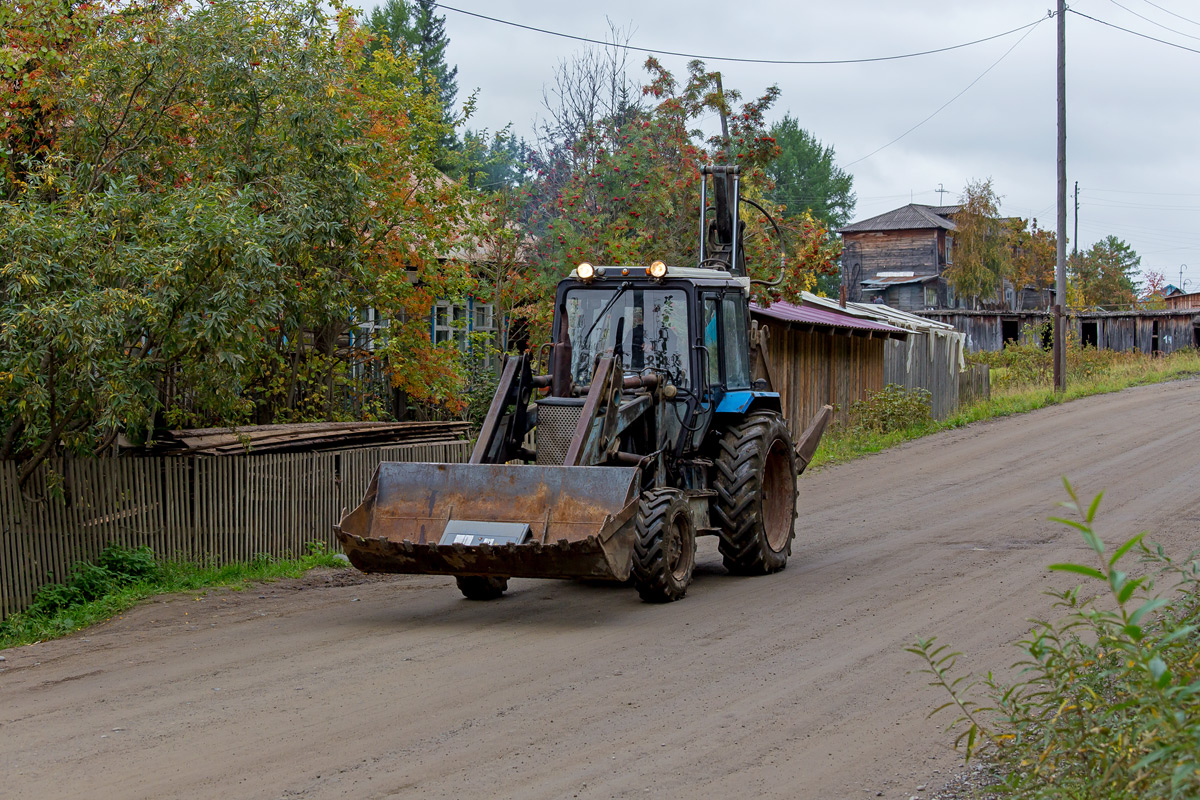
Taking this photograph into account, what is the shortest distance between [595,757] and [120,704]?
2947mm

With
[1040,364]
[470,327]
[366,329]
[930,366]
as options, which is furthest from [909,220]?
[366,329]

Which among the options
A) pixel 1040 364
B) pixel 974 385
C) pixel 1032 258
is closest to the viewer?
pixel 974 385

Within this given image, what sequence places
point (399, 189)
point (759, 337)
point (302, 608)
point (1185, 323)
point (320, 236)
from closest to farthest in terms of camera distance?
point (302, 608), point (320, 236), point (759, 337), point (399, 189), point (1185, 323)

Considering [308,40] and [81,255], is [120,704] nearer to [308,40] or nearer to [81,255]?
[81,255]

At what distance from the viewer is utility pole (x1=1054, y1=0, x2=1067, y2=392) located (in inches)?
1211

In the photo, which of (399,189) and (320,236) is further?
(399,189)

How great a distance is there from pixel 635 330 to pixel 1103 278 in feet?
201

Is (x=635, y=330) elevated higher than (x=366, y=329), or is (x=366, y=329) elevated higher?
A: (x=366, y=329)

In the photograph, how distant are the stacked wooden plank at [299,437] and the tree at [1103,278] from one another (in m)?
51.2

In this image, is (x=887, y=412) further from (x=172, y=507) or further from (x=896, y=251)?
(x=896, y=251)

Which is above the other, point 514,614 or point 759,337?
point 759,337

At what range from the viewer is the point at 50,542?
33.4 ft

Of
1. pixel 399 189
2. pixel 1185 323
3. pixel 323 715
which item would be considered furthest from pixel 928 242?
pixel 323 715

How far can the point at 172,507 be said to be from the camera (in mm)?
11117
